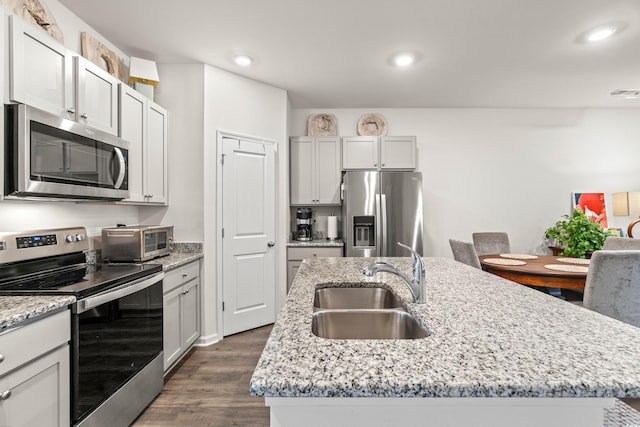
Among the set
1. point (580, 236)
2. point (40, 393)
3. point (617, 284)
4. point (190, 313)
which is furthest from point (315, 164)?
point (40, 393)

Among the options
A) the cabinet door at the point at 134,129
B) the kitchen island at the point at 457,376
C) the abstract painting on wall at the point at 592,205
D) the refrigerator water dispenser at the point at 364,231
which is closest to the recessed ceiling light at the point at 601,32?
the refrigerator water dispenser at the point at 364,231

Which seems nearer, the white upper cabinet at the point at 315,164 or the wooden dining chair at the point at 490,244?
the wooden dining chair at the point at 490,244

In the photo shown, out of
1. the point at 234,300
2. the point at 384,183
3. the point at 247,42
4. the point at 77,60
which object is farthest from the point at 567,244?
the point at 77,60

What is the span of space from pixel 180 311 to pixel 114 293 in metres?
0.93

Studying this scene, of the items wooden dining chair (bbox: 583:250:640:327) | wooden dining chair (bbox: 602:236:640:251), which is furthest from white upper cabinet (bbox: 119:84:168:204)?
wooden dining chair (bbox: 602:236:640:251)

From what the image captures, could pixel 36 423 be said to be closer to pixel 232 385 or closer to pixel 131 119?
pixel 232 385

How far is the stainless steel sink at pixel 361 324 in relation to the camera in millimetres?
1189

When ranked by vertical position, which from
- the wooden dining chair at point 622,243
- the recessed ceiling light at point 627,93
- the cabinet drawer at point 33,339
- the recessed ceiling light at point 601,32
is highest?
the recessed ceiling light at point 627,93

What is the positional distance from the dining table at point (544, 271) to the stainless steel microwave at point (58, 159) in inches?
123

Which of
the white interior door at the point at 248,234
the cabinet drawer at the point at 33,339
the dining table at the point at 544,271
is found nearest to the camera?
the cabinet drawer at the point at 33,339

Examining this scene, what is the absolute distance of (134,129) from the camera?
8.20 ft

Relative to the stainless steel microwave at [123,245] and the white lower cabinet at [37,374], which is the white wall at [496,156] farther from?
the white lower cabinet at [37,374]

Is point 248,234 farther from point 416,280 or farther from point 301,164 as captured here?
point 416,280

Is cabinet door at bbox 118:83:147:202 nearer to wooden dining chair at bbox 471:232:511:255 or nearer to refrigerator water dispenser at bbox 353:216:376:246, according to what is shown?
refrigerator water dispenser at bbox 353:216:376:246
